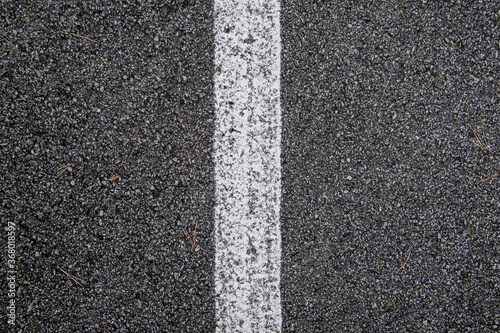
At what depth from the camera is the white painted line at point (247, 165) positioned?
1532 millimetres

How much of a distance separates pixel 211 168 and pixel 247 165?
0.22 metres

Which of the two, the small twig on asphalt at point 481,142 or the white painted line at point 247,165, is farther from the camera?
the small twig on asphalt at point 481,142

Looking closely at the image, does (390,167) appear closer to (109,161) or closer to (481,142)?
(481,142)

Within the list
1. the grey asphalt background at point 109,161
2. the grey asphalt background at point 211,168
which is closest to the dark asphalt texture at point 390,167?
the grey asphalt background at point 211,168

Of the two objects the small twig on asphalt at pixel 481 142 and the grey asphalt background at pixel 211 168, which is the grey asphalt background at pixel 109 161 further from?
the small twig on asphalt at pixel 481 142

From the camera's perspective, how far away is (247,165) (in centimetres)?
156

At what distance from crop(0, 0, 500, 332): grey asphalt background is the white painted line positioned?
0.07 meters

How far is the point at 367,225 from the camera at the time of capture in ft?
5.35

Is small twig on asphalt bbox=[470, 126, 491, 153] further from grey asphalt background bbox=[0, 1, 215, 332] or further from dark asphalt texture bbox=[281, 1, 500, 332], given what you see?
grey asphalt background bbox=[0, 1, 215, 332]

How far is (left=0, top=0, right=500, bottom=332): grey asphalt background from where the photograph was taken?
1555mm

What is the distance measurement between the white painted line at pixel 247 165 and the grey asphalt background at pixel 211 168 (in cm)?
7

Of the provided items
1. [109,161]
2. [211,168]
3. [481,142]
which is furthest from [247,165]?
[481,142]

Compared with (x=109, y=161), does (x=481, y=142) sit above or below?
above

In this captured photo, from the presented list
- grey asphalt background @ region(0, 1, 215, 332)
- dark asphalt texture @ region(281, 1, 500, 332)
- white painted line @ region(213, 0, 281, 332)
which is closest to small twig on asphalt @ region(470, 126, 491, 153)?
dark asphalt texture @ region(281, 1, 500, 332)
